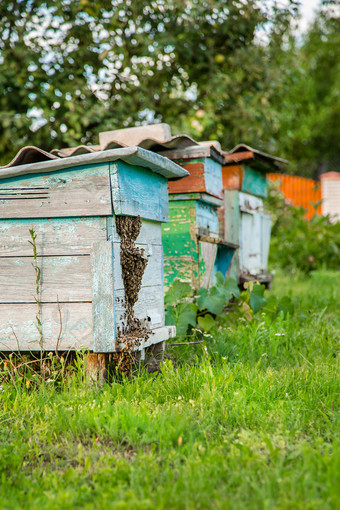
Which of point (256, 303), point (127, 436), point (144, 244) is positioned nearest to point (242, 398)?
point (127, 436)

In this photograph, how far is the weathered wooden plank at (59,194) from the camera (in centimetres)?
256

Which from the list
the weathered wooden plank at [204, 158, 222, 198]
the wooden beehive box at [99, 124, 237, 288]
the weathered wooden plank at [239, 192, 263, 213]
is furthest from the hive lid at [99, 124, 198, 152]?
the weathered wooden plank at [239, 192, 263, 213]

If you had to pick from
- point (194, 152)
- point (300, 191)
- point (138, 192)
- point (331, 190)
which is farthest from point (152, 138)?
point (331, 190)

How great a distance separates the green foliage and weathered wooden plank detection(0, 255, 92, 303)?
5.99 meters

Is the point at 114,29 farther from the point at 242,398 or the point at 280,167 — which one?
the point at 242,398

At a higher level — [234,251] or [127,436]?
[234,251]

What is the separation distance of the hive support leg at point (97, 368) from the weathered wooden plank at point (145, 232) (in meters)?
0.67

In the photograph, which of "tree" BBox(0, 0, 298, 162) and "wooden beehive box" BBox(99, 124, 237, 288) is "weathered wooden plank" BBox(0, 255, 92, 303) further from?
"tree" BBox(0, 0, 298, 162)

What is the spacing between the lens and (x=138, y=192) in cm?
278

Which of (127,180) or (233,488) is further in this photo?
(127,180)

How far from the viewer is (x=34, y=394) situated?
2.52m

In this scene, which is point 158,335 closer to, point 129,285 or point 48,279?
point 129,285

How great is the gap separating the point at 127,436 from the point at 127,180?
1352 millimetres

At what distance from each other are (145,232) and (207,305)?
1026mm
